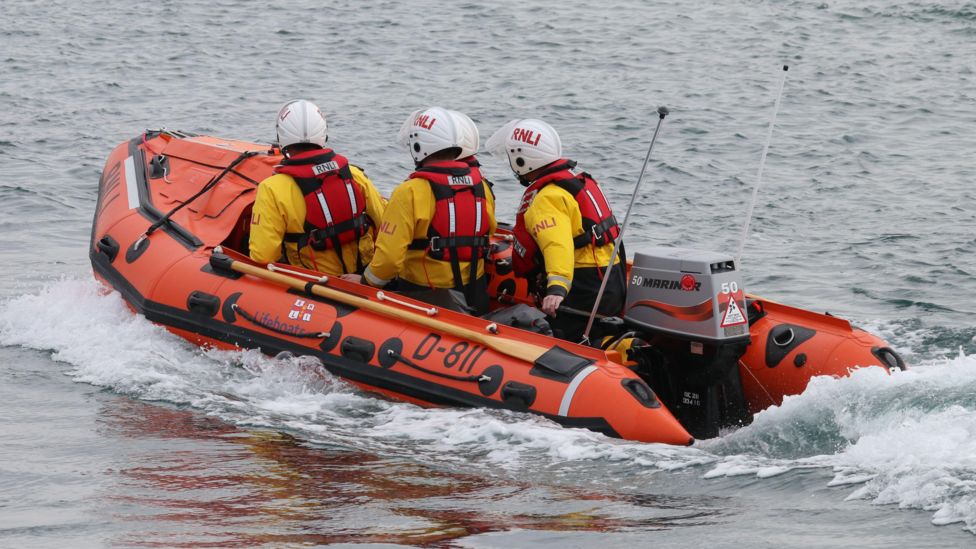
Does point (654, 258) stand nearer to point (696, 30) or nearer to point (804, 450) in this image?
point (804, 450)

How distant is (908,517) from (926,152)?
29.9 feet

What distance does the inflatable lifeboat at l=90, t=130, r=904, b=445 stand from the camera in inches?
223

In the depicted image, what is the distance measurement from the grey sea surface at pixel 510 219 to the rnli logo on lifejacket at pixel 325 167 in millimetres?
957

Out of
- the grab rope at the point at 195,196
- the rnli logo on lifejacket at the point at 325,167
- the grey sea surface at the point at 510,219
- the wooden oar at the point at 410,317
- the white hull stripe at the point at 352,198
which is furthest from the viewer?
the grab rope at the point at 195,196

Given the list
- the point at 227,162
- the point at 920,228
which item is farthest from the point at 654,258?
the point at 920,228

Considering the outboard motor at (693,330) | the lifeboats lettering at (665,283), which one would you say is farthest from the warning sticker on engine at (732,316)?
the lifeboats lettering at (665,283)

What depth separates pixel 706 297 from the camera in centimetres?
565

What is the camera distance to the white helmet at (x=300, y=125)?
6629 mm

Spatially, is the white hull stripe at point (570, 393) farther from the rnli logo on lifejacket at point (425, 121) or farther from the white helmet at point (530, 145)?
the rnli logo on lifejacket at point (425, 121)

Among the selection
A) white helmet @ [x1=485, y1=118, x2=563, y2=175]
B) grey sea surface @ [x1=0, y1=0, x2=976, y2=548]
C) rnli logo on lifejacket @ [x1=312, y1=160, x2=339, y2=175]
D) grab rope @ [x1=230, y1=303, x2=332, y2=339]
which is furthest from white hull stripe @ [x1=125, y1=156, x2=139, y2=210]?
white helmet @ [x1=485, y1=118, x2=563, y2=175]

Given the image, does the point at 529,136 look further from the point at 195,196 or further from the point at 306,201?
the point at 195,196

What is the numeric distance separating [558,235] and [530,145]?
462 mm

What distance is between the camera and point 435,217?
621 cm

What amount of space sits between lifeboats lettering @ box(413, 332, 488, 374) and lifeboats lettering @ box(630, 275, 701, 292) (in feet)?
2.46
